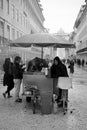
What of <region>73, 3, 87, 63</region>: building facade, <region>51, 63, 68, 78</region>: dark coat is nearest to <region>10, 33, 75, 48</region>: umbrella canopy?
<region>51, 63, 68, 78</region>: dark coat

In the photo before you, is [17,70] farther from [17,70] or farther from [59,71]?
[59,71]

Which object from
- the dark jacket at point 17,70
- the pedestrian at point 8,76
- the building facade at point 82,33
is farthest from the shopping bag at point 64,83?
the building facade at point 82,33

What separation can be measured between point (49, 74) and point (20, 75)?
4.22 feet

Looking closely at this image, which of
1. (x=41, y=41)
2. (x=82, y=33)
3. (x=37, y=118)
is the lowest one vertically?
(x=37, y=118)

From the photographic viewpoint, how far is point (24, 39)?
828cm

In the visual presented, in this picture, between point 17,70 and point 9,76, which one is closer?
point 17,70

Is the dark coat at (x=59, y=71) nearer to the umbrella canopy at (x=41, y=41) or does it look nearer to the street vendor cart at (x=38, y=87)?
the street vendor cart at (x=38, y=87)

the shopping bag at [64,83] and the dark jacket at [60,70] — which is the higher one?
the dark jacket at [60,70]

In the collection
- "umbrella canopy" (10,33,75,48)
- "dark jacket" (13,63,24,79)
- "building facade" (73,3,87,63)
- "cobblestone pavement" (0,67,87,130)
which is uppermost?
"building facade" (73,3,87,63)

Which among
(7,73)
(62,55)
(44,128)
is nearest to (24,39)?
(7,73)

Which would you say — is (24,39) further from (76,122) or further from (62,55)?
(62,55)

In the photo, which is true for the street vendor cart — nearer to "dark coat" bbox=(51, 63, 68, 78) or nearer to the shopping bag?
"dark coat" bbox=(51, 63, 68, 78)

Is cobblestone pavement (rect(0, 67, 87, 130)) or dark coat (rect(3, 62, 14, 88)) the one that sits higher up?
dark coat (rect(3, 62, 14, 88))

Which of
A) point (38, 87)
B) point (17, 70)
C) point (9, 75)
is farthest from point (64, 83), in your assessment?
point (9, 75)
